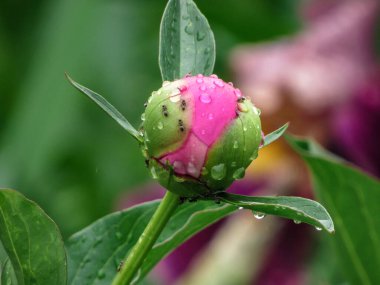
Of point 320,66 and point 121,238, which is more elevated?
point 121,238

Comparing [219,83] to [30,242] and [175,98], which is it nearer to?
[175,98]

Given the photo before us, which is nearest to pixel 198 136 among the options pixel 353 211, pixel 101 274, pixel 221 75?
pixel 101 274

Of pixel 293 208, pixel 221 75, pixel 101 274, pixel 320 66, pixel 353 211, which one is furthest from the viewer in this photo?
pixel 221 75

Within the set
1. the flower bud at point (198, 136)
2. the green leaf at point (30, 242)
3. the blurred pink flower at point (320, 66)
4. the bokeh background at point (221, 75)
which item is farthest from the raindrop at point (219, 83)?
the blurred pink flower at point (320, 66)

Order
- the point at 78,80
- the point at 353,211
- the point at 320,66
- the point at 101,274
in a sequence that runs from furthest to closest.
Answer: the point at 78,80, the point at 320,66, the point at 353,211, the point at 101,274

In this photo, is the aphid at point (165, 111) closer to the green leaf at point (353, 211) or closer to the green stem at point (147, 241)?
the green stem at point (147, 241)

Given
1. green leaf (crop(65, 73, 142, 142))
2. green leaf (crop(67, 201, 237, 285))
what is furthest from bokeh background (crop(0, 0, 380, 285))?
green leaf (crop(65, 73, 142, 142))

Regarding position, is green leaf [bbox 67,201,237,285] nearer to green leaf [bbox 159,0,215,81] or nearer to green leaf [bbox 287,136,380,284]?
green leaf [bbox 159,0,215,81]
